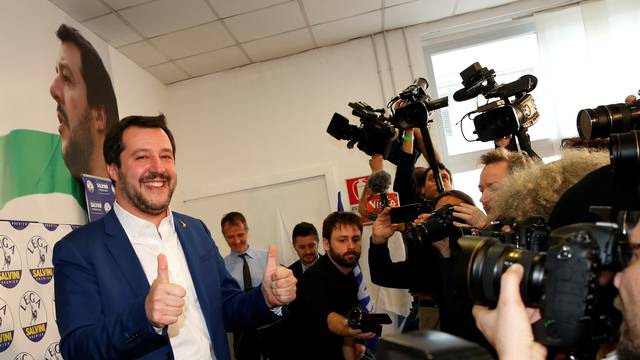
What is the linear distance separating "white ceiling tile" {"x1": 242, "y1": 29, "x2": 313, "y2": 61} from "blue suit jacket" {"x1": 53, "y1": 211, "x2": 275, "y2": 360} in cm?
294

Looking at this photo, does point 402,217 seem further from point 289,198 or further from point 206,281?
point 289,198

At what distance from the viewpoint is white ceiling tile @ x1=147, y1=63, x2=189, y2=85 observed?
473cm

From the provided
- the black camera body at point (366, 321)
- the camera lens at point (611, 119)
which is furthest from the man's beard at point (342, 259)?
the camera lens at point (611, 119)

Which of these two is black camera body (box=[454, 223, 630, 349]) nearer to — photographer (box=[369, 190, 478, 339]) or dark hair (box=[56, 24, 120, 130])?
photographer (box=[369, 190, 478, 339])

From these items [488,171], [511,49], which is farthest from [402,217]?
[511,49]

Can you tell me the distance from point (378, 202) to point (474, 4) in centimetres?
253

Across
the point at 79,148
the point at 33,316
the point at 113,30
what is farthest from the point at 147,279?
the point at 113,30

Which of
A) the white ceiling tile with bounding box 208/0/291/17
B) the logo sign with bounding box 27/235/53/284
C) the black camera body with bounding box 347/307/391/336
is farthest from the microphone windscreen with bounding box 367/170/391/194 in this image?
the logo sign with bounding box 27/235/53/284

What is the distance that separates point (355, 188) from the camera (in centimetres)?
467

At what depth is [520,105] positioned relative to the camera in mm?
2082

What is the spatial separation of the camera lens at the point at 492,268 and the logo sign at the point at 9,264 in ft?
7.65

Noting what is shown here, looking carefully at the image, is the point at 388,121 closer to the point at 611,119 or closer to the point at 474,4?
the point at 611,119

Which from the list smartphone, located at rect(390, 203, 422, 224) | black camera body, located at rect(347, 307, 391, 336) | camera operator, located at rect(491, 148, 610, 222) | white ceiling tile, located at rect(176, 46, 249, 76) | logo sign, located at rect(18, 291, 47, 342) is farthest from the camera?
white ceiling tile, located at rect(176, 46, 249, 76)

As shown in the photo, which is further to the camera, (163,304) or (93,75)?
(93,75)
